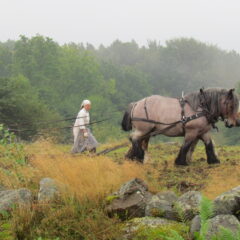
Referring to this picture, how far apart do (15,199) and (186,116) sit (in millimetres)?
5251

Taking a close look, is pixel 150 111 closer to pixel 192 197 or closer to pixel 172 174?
pixel 172 174

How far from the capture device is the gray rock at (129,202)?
222 inches

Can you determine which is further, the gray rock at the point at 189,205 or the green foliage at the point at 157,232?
the gray rock at the point at 189,205

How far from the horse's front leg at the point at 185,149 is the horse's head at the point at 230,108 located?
0.97m

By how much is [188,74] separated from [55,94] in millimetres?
36435

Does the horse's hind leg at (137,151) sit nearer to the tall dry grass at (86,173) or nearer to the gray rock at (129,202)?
the tall dry grass at (86,173)

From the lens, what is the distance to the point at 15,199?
6.00 m

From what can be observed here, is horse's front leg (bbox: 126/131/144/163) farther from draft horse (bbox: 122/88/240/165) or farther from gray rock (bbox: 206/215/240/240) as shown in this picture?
gray rock (bbox: 206/215/240/240)

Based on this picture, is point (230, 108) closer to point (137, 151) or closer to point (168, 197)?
point (137, 151)

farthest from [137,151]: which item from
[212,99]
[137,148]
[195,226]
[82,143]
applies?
[195,226]

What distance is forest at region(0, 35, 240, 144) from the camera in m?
35.0

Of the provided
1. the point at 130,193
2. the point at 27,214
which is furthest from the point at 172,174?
the point at 27,214

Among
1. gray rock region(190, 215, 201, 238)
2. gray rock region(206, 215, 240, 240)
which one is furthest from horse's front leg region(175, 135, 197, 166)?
gray rock region(206, 215, 240, 240)

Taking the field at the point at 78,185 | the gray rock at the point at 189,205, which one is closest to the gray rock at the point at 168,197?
the gray rock at the point at 189,205
